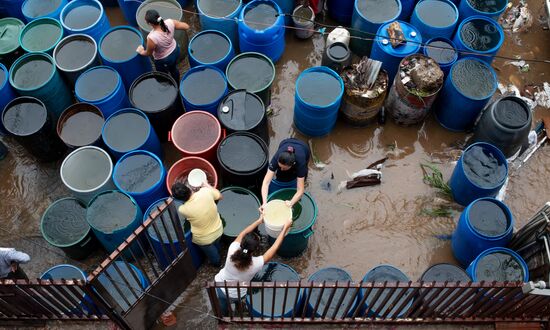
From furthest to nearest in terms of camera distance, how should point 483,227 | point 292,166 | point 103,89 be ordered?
point 103,89
point 483,227
point 292,166

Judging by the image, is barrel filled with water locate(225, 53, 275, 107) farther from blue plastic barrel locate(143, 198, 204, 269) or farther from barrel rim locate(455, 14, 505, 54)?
barrel rim locate(455, 14, 505, 54)

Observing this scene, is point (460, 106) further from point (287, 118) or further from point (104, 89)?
point (104, 89)

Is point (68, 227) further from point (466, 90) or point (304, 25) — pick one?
point (466, 90)

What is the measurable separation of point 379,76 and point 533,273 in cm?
335

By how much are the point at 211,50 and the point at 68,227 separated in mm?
3237

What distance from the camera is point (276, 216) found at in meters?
5.14

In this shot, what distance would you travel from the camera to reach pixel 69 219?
18.6 ft

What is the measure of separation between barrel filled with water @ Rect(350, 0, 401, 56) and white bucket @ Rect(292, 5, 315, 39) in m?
0.70

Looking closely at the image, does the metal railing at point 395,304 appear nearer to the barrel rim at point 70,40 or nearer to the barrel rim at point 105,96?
the barrel rim at point 105,96

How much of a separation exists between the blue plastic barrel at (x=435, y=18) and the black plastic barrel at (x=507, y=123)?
1517 mm

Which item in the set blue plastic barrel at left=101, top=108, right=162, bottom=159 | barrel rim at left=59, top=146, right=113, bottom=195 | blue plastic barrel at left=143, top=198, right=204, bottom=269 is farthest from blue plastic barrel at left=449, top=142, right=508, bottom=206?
barrel rim at left=59, top=146, right=113, bottom=195

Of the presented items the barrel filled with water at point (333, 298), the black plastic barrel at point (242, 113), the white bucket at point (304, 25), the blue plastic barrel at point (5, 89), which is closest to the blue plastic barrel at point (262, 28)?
the white bucket at point (304, 25)

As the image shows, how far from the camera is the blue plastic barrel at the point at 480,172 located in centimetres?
588

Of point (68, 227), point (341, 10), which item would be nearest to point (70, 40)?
point (68, 227)
